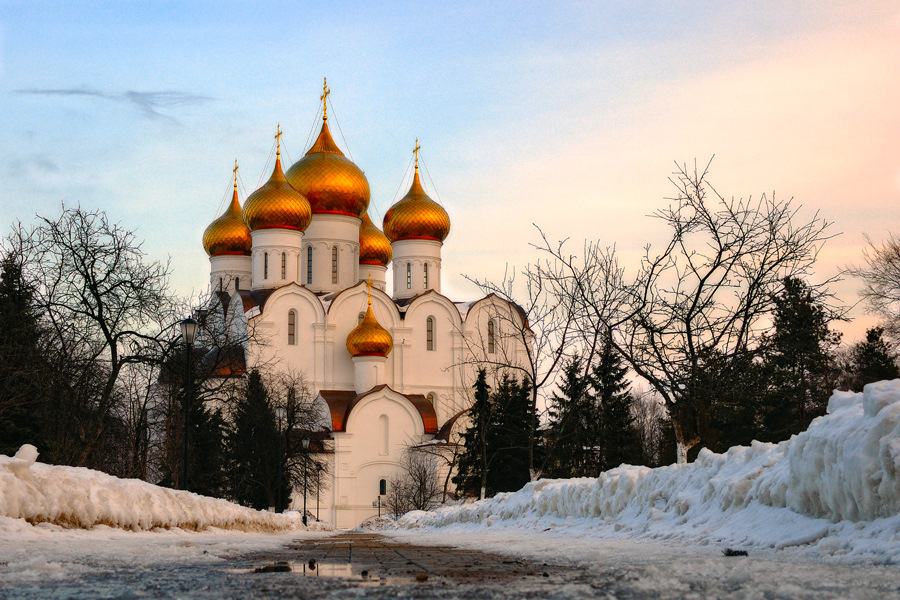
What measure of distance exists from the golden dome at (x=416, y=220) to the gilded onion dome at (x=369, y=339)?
6263 millimetres

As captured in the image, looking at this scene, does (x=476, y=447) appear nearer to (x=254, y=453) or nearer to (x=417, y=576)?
(x=254, y=453)

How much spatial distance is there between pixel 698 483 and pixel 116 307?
15453mm

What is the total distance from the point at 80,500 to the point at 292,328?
44081 mm

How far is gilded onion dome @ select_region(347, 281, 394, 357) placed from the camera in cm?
5153

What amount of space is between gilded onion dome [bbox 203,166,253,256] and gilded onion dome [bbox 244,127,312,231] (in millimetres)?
3200

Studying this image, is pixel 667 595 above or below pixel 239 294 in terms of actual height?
below

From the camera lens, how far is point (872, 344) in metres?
39.8

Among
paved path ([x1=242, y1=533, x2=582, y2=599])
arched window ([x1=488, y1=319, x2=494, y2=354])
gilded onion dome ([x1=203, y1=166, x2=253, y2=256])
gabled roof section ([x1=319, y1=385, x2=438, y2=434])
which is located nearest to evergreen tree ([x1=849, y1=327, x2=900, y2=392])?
arched window ([x1=488, y1=319, x2=494, y2=354])

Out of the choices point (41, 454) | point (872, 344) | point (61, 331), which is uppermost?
point (872, 344)

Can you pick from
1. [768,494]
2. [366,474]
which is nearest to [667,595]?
[768,494]

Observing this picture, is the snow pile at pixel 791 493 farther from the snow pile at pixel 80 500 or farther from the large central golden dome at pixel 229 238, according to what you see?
the large central golden dome at pixel 229 238

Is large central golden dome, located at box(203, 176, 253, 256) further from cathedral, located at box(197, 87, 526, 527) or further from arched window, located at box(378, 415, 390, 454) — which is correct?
arched window, located at box(378, 415, 390, 454)

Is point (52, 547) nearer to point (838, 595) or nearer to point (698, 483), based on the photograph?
point (838, 595)

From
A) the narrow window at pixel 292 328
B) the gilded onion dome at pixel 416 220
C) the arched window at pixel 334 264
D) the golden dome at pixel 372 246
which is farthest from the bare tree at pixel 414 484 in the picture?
the golden dome at pixel 372 246
